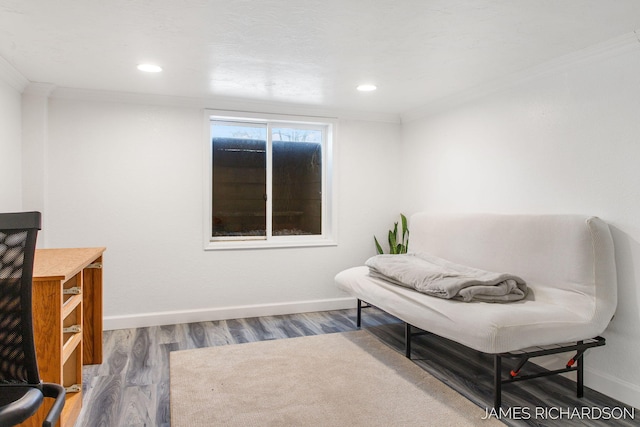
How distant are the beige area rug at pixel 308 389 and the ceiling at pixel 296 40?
214cm

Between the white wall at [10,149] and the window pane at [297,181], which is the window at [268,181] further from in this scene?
the white wall at [10,149]

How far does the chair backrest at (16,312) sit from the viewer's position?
1.39 m

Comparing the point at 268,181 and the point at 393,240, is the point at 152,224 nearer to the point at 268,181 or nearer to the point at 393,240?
the point at 268,181

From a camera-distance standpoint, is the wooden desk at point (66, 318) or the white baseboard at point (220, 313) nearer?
the wooden desk at point (66, 318)

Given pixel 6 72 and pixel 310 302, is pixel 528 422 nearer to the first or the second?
pixel 310 302

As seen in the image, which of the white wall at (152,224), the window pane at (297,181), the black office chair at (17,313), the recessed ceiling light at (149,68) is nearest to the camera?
the black office chair at (17,313)

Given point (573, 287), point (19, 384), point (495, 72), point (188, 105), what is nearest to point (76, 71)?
point (188, 105)

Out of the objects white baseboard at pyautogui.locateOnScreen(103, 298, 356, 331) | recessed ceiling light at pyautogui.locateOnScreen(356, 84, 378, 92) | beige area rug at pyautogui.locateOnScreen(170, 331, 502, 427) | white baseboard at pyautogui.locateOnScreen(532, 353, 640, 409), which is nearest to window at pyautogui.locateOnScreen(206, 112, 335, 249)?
white baseboard at pyautogui.locateOnScreen(103, 298, 356, 331)

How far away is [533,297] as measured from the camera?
2.80 m

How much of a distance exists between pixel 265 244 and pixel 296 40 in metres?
2.32

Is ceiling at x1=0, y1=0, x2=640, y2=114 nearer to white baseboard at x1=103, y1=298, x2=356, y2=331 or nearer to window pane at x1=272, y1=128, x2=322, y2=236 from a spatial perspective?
window pane at x1=272, y1=128, x2=322, y2=236

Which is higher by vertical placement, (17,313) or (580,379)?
(17,313)

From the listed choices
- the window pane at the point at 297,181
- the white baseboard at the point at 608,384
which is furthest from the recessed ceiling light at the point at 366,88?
the white baseboard at the point at 608,384

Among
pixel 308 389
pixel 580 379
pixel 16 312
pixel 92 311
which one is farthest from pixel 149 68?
pixel 580 379
